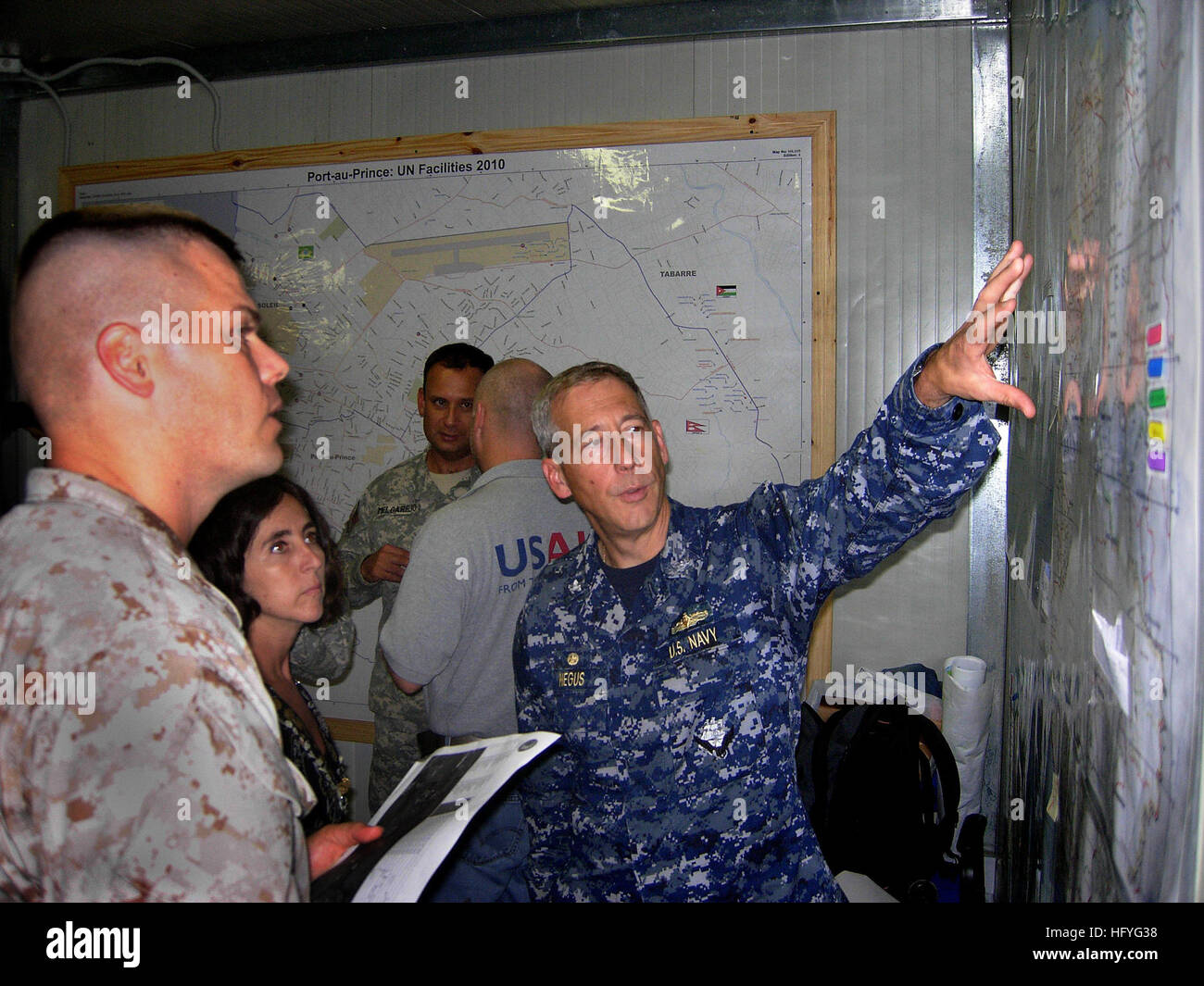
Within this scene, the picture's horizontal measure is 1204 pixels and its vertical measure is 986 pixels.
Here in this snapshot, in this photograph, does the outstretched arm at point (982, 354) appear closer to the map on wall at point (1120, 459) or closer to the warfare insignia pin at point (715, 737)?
the map on wall at point (1120, 459)

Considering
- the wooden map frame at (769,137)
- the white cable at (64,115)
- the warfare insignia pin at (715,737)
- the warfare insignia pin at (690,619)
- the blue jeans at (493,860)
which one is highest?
the white cable at (64,115)

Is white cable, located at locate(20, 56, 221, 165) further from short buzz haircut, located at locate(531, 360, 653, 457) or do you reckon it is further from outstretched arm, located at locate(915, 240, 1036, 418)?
outstretched arm, located at locate(915, 240, 1036, 418)

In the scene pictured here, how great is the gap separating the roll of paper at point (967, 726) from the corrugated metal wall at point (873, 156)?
220 millimetres

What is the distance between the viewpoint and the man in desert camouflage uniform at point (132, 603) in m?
0.62

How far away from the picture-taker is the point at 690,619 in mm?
1242

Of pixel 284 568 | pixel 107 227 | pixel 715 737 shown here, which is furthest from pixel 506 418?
pixel 107 227

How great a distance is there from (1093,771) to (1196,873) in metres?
0.27

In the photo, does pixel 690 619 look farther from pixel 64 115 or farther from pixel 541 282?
pixel 64 115

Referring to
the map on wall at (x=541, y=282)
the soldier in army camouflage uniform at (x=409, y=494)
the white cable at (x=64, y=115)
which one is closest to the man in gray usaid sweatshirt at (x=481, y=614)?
the soldier in army camouflage uniform at (x=409, y=494)

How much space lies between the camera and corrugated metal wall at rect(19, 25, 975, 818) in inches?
84.6

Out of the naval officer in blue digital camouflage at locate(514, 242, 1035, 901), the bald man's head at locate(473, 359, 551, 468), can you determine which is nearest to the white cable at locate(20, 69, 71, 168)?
the bald man's head at locate(473, 359, 551, 468)

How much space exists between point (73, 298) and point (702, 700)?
3.07ft
